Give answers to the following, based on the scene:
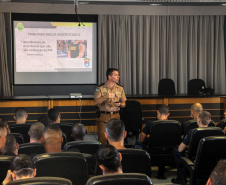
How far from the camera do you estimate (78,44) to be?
923 cm

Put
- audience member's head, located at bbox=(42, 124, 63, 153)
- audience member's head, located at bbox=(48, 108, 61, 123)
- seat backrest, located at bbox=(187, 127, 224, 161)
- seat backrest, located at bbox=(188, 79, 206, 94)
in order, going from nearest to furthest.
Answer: audience member's head, located at bbox=(42, 124, 63, 153)
seat backrest, located at bbox=(187, 127, 224, 161)
audience member's head, located at bbox=(48, 108, 61, 123)
seat backrest, located at bbox=(188, 79, 206, 94)

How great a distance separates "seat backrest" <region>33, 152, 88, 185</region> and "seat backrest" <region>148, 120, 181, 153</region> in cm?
201

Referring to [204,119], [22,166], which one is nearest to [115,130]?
[22,166]

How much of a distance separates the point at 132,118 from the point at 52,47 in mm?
3285

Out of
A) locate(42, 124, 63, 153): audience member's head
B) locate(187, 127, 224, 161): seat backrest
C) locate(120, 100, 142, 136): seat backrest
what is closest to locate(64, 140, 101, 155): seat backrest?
locate(42, 124, 63, 153): audience member's head

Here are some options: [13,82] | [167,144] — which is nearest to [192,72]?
[13,82]

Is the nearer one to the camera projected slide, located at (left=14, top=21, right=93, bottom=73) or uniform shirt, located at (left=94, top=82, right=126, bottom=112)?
uniform shirt, located at (left=94, top=82, right=126, bottom=112)

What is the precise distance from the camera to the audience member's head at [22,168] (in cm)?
228

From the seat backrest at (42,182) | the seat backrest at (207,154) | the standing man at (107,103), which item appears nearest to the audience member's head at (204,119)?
the seat backrest at (207,154)

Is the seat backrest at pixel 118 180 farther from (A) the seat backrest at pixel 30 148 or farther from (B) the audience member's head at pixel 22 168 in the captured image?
(A) the seat backrest at pixel 30 148

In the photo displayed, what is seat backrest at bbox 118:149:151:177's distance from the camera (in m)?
3.03

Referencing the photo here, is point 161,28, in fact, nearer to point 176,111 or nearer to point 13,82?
point 176,111

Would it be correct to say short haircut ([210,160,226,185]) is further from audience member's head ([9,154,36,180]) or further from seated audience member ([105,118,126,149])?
seated audience member ([105,118,126,149])

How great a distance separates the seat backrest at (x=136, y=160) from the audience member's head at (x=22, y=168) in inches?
36.0
